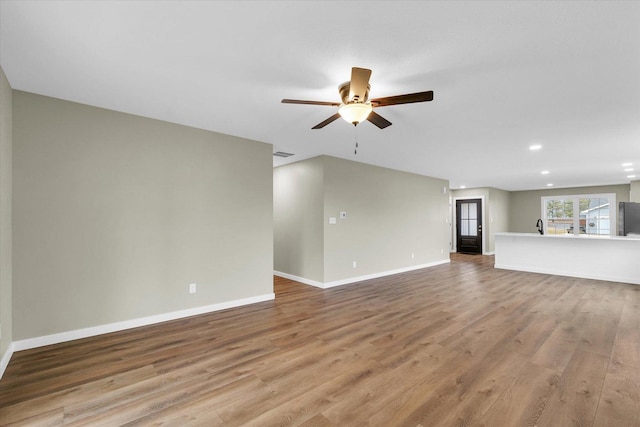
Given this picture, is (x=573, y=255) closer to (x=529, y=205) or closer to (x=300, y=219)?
(x=529, y=205)

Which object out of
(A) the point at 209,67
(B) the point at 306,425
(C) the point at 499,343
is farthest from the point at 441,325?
Answer: (A) the point at 209,67

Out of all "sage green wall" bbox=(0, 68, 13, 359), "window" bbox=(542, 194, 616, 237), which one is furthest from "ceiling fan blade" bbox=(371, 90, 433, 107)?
"window" bbox=(542, 194, 616, 237)

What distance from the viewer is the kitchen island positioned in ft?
18.8

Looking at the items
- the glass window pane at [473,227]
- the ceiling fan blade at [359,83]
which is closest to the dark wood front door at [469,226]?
the glass window pane at [473,227]

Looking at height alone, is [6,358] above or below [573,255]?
below

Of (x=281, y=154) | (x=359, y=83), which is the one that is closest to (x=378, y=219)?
(x=281, y=154)

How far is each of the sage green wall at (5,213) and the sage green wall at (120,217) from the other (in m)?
0.10

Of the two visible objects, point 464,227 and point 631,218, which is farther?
point 464,227

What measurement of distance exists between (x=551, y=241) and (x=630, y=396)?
18.6ft

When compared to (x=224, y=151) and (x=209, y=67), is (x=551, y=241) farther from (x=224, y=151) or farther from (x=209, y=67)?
(x=209, y=67)

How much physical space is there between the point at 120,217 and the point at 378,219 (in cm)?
472

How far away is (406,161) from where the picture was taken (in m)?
5.87

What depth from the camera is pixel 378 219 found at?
6273 mm

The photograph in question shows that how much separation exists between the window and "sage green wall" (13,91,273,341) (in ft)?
35.8
